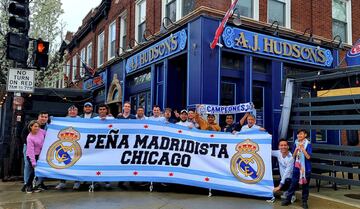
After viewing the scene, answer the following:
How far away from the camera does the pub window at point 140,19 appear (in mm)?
14964

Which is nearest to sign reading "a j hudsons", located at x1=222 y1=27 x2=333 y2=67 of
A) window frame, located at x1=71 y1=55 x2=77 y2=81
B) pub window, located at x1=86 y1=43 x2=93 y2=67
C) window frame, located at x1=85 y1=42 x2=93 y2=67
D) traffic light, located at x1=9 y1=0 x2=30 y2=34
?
traffic light, located at x1=9 y1=0 x2=30 y2=34

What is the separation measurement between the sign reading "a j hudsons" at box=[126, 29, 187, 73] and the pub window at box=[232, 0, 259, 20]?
2.14 m

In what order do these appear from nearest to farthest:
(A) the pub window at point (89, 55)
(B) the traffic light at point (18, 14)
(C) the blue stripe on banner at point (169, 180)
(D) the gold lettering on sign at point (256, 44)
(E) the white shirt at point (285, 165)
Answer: (E) the white shirt at point (285, 165) < (C) the blue stripe on banner at point (169, 180) < (B) the traffic light at point (18, 14) < (D) the gold lettering on sign at point (256, 44) < (A) the pub window at point (89, 55)

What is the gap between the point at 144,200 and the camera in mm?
6758

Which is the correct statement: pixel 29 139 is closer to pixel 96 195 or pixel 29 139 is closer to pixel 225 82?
pixel 96 195

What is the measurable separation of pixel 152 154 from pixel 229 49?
4555mm

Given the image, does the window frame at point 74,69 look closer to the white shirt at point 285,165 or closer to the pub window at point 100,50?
the pub window at point 100,50

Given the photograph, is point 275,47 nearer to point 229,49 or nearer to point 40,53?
point 229,49

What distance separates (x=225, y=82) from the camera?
11.2m

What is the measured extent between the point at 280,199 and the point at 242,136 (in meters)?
1.49

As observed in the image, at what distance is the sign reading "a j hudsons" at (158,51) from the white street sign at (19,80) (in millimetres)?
4483

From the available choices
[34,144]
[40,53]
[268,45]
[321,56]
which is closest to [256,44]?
[268,45]

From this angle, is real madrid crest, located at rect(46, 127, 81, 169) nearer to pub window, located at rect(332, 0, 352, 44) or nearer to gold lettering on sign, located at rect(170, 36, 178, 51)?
gold lettering on sign, located at rect(170, 36, 178, 51)

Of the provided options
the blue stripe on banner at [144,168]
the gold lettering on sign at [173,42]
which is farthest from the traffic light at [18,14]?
the gold lettering on sign at [173,42]
